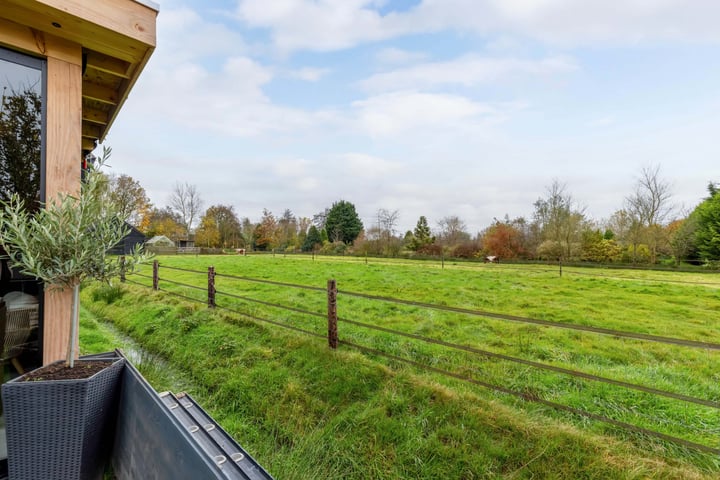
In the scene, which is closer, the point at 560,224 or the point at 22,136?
the point at 22,136

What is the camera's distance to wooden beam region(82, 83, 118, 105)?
244cm

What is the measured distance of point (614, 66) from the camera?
24.3ft

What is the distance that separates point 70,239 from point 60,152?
68 centimetres

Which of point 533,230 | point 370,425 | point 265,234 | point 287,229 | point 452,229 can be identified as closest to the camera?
point 370,425

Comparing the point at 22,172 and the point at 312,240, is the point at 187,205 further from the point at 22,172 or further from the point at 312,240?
the point at 22,172

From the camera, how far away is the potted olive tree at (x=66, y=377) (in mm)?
1385

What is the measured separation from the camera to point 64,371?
156 centimetres

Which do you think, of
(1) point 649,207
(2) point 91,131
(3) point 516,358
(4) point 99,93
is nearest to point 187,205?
(2) point 91,131

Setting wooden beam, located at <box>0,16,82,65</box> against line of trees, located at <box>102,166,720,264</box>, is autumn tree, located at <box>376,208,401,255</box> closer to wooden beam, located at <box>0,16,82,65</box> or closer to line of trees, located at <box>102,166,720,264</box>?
line of trees, located at <box>102,166,720,264</box>

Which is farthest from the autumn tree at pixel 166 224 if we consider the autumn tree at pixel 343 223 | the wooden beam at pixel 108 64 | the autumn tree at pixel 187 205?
the wooden beam at pixel 108 64

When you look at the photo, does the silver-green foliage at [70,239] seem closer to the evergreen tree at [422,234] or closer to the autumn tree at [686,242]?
the autumn tree at [686,242]

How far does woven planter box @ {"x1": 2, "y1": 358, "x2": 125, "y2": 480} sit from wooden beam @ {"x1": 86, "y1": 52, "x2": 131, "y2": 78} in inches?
78.7

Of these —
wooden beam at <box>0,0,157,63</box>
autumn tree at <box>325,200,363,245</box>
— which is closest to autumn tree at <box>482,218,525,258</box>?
autumn tree at <box>325,200,363,245</box>

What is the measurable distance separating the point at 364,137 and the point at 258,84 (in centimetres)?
579
